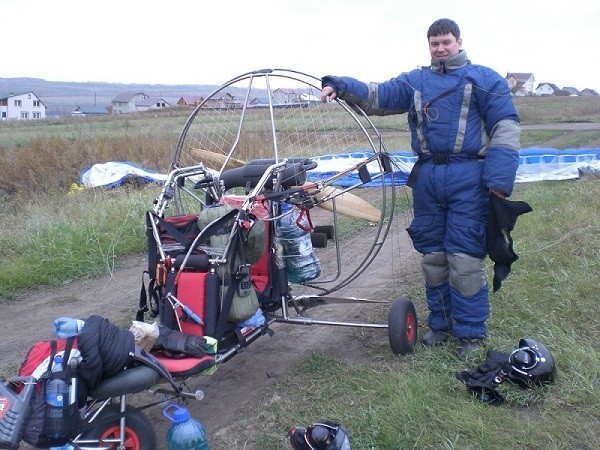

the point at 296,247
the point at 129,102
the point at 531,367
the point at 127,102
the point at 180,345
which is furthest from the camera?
the point at 127,102

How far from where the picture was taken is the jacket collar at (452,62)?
4652mm

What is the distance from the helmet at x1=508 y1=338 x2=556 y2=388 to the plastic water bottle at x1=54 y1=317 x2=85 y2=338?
→ 7.90 ft

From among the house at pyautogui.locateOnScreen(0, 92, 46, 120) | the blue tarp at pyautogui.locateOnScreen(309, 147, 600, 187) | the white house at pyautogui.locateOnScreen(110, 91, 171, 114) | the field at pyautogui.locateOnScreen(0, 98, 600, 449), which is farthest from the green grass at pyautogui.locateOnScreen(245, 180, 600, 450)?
the house at pyautogui.locateOnScreen(0, 92, 46, 120)

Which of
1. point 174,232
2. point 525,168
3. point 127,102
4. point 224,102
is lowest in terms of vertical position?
point 127,102

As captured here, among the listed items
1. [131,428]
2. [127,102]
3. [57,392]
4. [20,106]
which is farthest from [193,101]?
[20,106]

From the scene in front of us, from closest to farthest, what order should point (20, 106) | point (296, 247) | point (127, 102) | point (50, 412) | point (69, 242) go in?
point (50, 412)
point (296, 247)
point (69, 242)
point (127, 102)
point (20, 106)

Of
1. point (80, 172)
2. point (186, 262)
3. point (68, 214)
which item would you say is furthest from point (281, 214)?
point (80, 172)

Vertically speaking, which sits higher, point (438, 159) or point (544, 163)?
point (438, 159)

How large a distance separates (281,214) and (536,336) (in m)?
1.91

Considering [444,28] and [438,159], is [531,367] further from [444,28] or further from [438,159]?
[444,28]

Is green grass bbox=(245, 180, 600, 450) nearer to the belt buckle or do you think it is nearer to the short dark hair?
the belt buckle

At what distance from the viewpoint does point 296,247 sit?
4789 mm

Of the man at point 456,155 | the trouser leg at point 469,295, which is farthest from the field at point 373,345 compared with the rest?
the man at point 456,155

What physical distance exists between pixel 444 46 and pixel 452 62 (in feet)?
0.39
